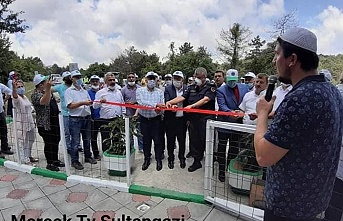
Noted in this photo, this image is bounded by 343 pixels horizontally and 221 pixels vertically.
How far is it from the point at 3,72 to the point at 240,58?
938 inches

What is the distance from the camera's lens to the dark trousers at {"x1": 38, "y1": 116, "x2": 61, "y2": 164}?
3804 millimetres

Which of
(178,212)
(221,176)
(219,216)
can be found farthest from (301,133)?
(221,176)

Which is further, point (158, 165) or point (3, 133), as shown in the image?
point (3, 133)

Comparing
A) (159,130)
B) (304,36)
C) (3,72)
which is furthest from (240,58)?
(304,36)

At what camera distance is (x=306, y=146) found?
1059mm

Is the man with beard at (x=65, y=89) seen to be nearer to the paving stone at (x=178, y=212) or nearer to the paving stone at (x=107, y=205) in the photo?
the paving stone at (x=107, y=205)

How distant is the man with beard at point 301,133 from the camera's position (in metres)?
1.02

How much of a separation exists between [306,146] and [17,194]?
3354 millimetres

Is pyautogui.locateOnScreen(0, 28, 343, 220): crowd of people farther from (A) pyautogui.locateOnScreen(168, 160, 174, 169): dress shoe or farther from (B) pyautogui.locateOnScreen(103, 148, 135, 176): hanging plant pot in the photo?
(B) pyautogui.locateOnScreen(103, 148, 135, 176): hanging plant pot

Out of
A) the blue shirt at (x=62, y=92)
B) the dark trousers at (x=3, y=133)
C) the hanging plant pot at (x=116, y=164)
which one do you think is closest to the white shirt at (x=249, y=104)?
the hanging plant pot at (x=116, y=164)

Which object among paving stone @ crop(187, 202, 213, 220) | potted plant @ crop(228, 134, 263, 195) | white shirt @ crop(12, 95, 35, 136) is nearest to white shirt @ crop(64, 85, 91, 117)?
white shirt @ crop(12, 95, 35, 136)

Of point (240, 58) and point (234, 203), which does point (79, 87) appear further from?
point (240, 58)

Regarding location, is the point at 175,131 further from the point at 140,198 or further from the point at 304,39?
the point at 304,39

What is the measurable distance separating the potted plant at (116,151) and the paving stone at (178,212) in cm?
95
